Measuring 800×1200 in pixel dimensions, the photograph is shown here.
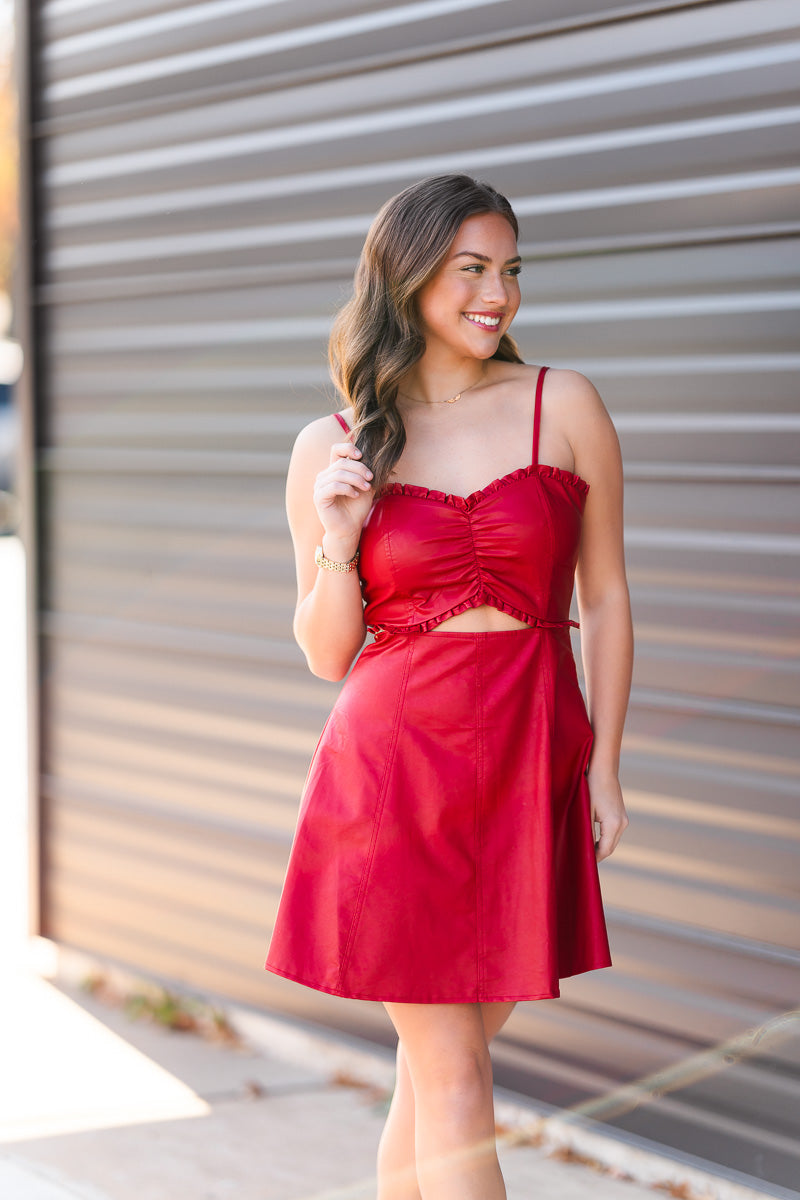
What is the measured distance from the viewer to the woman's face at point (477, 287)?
244cm

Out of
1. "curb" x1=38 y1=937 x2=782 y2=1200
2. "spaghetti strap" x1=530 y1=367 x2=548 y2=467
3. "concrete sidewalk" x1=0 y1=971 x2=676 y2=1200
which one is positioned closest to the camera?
"spaghetti strap" x1=530 y1=367 x2=548 y2=467

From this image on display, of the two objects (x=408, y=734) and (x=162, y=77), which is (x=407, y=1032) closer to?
(x=408, y=734)

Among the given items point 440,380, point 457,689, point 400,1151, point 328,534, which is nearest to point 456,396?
point 440,380

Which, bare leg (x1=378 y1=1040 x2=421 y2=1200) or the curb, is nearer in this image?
bare leg (x1=378 y1=1040 x2=421 y2=1200)

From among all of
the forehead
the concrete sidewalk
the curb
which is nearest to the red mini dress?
the forehead

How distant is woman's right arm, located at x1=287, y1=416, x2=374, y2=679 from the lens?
2379 mm

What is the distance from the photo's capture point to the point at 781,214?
114 inches

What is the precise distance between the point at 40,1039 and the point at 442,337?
9.13 feet

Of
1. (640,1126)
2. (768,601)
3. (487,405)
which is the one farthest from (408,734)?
(640,1126)

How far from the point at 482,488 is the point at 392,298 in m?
0.40

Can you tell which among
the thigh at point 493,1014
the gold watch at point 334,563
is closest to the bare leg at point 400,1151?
the thigh at point 493,1014

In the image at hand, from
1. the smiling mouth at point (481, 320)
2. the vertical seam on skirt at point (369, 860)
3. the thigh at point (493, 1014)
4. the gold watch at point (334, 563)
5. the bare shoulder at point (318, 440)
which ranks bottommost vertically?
the thigh at point (493, 1014)

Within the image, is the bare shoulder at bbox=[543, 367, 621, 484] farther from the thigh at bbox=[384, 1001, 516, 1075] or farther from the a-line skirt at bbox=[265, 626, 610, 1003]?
the thigh at bbox=[384, 1001, 516, 1075]

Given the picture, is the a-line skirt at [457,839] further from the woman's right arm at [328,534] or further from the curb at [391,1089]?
the curb at [391,1089]
